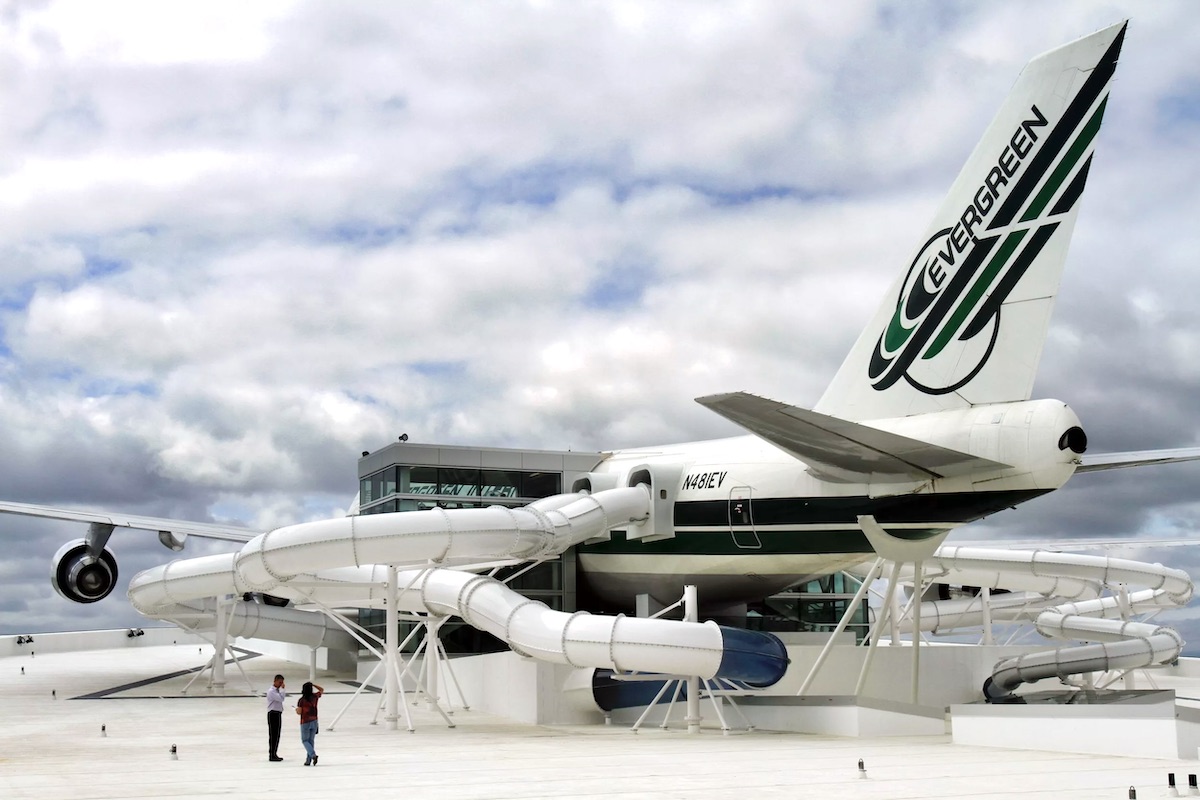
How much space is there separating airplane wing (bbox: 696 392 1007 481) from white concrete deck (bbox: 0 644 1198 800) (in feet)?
16.7

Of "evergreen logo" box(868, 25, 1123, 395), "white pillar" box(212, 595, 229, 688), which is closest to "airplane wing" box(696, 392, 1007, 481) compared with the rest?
"evergreen logo" box(868, 25, 1123, 395)

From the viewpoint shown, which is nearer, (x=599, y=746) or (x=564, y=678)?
(x=599, y=746)

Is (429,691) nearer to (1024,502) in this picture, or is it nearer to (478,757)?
(478,757)

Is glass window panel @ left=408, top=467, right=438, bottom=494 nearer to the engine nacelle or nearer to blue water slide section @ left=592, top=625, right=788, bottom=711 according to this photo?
the engine nacelle

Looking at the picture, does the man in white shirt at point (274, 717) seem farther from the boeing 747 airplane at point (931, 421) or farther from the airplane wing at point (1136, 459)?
the airplane wing at point (1136, 459)

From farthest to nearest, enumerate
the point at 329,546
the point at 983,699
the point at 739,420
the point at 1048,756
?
1. the point at 983,699
2. the point at 329,546
3. the point at 739,420
4. the point at 1048,756

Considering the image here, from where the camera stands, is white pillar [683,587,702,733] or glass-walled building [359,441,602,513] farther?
glass-walled building [359,441,602,513]

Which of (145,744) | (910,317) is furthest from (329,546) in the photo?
(910,317)

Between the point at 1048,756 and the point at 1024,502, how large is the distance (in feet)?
19.0

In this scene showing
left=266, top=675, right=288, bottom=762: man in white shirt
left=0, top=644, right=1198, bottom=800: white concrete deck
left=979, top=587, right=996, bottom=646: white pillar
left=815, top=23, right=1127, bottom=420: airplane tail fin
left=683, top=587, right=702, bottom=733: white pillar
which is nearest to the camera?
left=0, top=644, right=1198, bottom=800: white concrete deck

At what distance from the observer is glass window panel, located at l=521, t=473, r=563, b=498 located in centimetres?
3975

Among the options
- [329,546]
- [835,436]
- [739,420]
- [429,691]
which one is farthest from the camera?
[429,691]

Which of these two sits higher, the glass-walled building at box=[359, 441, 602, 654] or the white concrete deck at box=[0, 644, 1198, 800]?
the glass-walled building at box=[359, 441, 602, 654]

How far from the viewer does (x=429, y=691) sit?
2812cm
